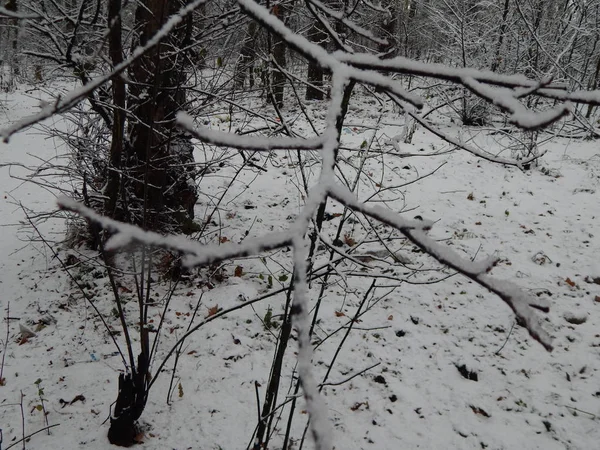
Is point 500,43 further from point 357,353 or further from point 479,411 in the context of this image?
point 479,411

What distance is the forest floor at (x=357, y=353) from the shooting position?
2344mm

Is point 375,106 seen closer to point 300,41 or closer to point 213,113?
point 213,113

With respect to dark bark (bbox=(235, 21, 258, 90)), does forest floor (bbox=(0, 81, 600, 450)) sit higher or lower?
lower

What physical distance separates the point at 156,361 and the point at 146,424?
533 mm

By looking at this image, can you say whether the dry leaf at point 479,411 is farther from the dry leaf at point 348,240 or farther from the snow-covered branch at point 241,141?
the snow-covered branch at point 241,141

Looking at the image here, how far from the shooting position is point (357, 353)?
3.02 m

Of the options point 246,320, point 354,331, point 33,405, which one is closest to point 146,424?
point 33,405

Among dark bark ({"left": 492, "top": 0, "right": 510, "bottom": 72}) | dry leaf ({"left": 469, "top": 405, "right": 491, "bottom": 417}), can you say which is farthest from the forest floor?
dark bark ({"left": 492, "top": 0, "right": 510, "bottom": 72})

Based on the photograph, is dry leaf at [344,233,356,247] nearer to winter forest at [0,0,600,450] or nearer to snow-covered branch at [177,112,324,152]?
winter forest at [0,0,600,450]

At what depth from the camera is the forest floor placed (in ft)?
7.69

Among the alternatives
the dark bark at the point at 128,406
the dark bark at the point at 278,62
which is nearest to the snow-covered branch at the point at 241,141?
the dark bark at the point at 278,62

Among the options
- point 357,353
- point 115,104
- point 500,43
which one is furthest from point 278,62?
point 500,43

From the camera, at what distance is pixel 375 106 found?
37.1 feet

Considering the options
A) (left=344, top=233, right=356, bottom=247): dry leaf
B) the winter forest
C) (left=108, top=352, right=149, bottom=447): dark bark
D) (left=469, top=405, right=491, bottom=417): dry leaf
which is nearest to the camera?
the winter forest
